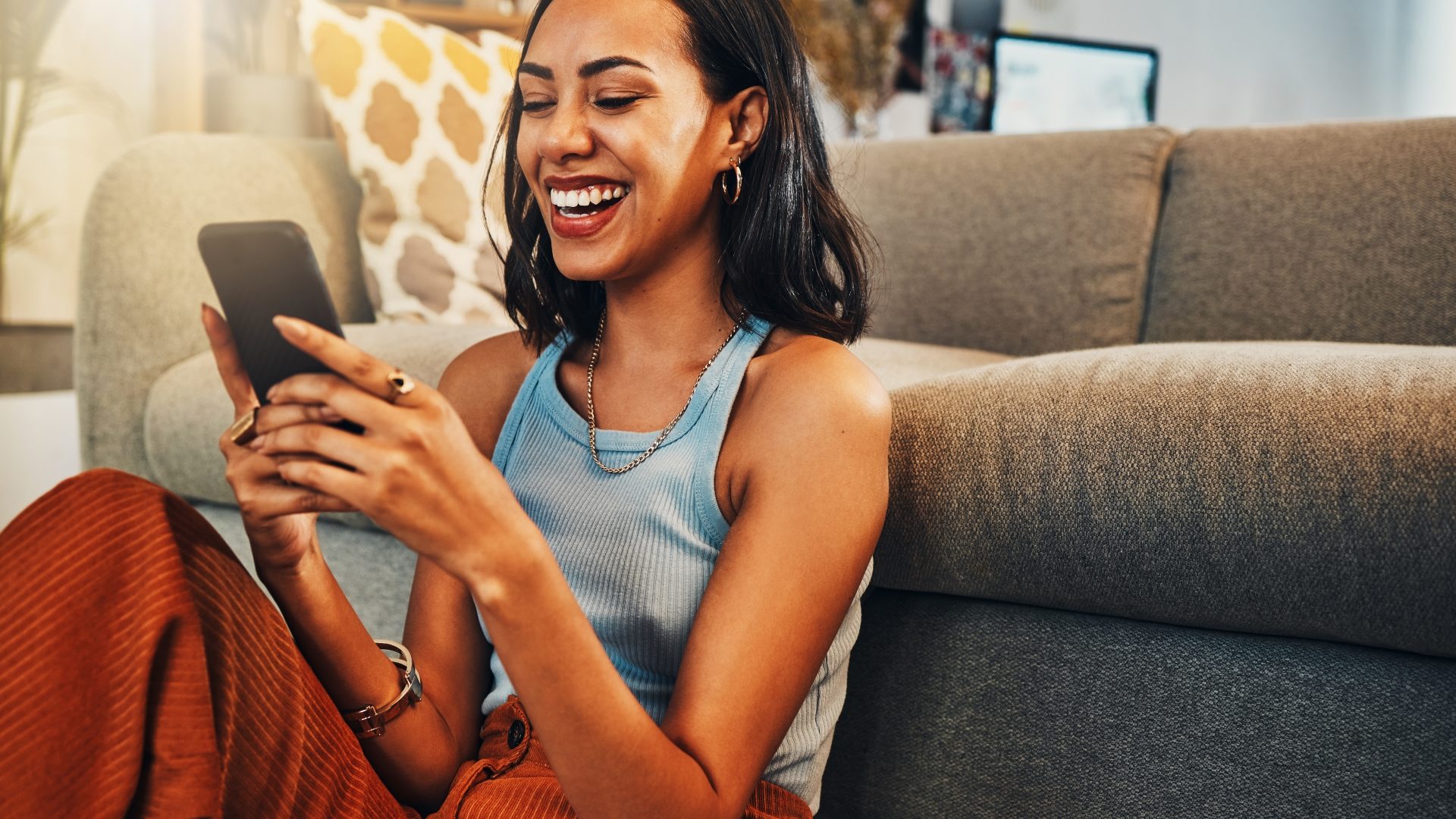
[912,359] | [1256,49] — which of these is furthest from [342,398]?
[1256,49]

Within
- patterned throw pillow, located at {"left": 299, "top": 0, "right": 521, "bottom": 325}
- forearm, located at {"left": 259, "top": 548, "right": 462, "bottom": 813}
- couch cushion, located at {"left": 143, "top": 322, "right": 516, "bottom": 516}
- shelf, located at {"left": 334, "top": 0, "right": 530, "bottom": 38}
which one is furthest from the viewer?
shelf, located at {"left": 334, "top": 0, "right": 530, "bottom": 38}

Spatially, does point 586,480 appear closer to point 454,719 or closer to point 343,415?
point 454,719

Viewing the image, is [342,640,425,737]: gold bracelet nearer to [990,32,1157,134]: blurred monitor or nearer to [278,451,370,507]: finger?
[278,451,370,507]: finger

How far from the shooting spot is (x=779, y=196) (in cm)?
87

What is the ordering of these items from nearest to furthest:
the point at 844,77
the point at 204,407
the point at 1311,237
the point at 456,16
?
1. the point at 204,407
2. the point at 1311,237
3. the point at 456,16
4. the point at 844,77

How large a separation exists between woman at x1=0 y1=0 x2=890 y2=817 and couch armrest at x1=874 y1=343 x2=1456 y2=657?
0.14 metres

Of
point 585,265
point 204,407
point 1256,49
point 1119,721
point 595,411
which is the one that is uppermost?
point 1256,49

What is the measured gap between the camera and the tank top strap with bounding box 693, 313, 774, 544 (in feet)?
2.58

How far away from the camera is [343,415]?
0.51m

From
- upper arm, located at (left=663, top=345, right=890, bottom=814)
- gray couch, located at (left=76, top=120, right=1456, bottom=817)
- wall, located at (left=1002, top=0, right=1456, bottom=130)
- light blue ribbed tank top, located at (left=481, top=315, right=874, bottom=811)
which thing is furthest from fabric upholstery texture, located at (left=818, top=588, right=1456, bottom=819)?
wall, located at (left=1002, top=0, right=1456, bottom=130)

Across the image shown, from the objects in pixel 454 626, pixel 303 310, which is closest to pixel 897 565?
pixel 454 626

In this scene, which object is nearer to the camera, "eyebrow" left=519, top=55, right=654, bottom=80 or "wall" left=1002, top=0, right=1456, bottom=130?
"eyebrow" left=519, top=55, right=654, bottom=80

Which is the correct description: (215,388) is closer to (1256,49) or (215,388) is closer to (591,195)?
(591,195)

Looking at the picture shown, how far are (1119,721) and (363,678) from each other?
56cm
